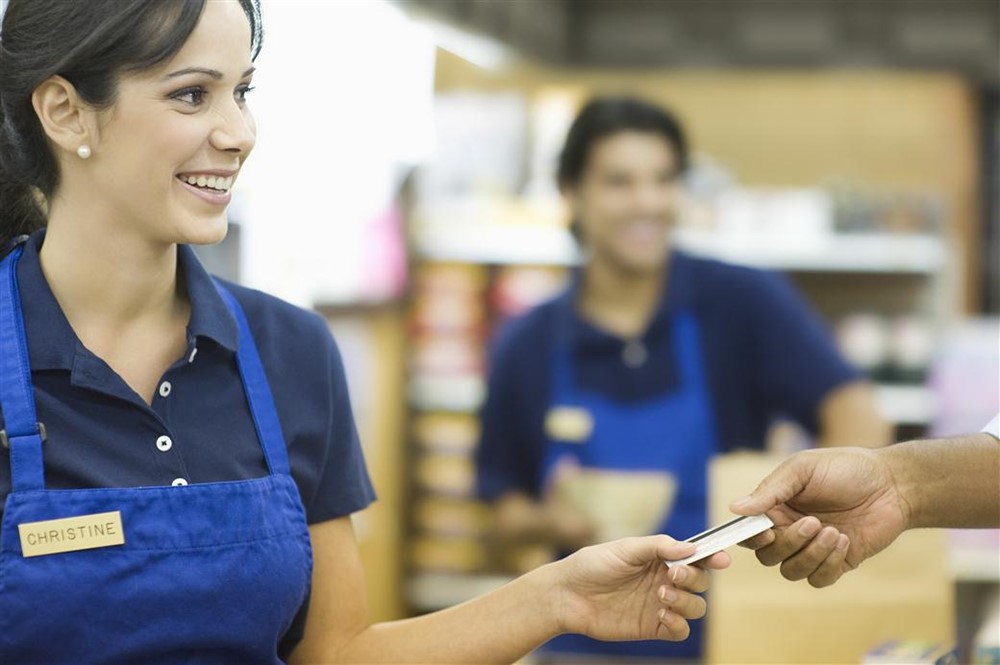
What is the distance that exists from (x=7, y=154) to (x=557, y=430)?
71.7 inches

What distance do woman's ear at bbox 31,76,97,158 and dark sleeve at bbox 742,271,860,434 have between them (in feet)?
6.46

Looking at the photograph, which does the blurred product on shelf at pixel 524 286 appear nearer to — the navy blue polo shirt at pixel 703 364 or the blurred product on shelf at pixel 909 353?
the blurred product on shelf at pixel 909 353

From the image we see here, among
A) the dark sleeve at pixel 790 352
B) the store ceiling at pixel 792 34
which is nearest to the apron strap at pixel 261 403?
the dark sleeve at pixel 790 352

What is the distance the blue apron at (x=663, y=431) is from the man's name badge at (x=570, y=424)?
0.03ft

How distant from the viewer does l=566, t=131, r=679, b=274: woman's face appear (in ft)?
11.2

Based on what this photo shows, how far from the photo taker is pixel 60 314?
1712 mm

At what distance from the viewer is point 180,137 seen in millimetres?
1648

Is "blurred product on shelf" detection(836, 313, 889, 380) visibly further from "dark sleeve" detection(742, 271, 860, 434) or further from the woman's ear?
the woman's ear

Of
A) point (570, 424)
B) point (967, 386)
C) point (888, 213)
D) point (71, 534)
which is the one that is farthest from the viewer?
point (888, 213)

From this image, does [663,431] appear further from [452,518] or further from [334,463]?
[452,518]

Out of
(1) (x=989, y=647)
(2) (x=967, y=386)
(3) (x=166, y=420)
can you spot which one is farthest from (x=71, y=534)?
(2) (x=967, y=386)

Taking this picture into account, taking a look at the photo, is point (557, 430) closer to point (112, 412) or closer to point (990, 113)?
point (112, 412)

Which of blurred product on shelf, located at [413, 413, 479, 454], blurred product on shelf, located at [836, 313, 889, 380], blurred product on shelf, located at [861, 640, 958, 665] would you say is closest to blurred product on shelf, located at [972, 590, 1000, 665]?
blurred product on shelf, located at [861, 640, 958, 665]

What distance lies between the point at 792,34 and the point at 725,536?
931cm
